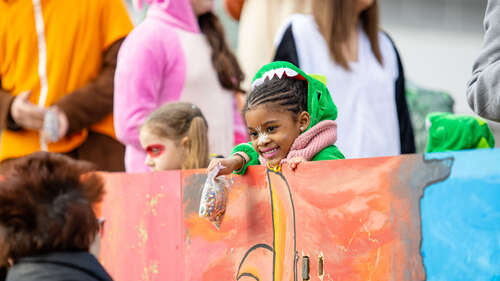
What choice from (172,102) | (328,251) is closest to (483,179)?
(328,251)

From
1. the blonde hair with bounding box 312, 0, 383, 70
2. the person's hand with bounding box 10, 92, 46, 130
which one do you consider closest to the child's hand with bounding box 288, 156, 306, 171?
the blonde hair with bounding box 312, 0, 383, 70

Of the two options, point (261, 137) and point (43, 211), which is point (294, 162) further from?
point (43, 211)

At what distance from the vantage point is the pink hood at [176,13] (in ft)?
15.3

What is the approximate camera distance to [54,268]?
2324 mm

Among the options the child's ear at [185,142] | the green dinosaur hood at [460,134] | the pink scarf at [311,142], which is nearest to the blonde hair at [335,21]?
the green dinosaur hood at [460,134]

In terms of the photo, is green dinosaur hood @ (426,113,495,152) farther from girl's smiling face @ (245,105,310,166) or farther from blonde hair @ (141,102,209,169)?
girl's smiling face @ (245,105,310,166)

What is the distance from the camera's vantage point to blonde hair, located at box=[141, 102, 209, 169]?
4.24 m

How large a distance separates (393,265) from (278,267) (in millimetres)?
610

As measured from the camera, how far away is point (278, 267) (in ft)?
9.21

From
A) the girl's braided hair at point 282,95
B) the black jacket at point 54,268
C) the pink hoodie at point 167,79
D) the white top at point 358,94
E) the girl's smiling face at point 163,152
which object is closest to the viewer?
the black jacket at point 54,268

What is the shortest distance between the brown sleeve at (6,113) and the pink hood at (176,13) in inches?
42.0

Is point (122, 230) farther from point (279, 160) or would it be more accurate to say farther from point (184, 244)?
point (279, 160)

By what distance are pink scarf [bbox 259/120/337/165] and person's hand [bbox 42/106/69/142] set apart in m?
2.23

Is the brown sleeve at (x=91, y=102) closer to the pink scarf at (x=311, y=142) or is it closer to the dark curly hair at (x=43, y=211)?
the pink scarf at (x=311, y=142)
